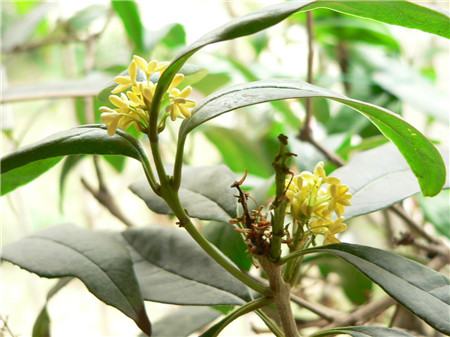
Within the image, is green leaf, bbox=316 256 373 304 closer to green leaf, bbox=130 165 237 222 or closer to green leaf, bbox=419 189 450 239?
green leaf, bbox=419 189 450 239

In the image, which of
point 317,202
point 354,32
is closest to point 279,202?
point 317,202

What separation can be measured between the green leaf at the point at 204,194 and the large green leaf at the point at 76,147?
7 centimetres

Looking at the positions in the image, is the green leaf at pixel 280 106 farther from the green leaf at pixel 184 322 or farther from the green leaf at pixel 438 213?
the green leaf at pixel 184 322

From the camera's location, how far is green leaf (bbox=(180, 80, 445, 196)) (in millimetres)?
352

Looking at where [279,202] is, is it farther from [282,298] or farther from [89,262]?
[89,262]

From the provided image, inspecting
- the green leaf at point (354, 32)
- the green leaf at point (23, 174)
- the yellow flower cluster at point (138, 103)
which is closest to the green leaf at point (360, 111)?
the yellow flower cluster at point (138, 103)

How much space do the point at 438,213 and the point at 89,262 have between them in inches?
17.3

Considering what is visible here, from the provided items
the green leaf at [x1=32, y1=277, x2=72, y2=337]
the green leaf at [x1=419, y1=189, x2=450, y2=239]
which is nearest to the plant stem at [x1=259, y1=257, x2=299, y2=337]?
the green leaf at [x1=32, y1=277, x2=72, y2=337]

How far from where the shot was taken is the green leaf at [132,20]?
91 centimetres

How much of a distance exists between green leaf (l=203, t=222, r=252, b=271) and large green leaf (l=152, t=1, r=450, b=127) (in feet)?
0.77

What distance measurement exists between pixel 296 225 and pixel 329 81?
0.65m

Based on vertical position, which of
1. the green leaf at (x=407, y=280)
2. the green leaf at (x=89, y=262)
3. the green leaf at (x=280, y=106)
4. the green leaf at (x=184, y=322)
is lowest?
the green leaf at (x=184, y=322)

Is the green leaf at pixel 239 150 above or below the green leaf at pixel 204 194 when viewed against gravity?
below

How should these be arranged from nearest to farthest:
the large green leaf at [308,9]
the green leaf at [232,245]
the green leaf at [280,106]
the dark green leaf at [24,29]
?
1. the large green leaf at [308,9]
2. the green leaf at [232,245]
3. the green leaf at [280,106]
4. the dark green leaf at [24,29]
